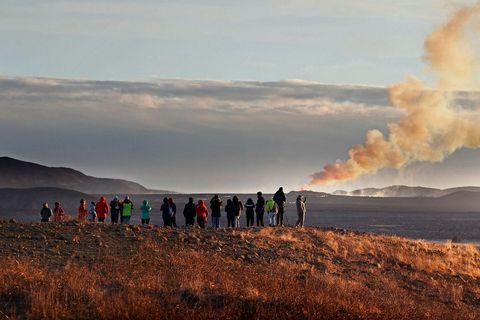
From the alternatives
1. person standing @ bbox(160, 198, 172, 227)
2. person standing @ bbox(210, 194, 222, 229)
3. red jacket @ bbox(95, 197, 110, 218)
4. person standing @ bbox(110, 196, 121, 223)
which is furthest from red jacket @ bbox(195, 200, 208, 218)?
red jacket @ bbox(95, 197, 110, 218)

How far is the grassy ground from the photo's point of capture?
19172mm

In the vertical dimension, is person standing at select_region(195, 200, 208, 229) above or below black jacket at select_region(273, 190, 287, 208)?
below

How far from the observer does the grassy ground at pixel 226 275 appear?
62.9ft

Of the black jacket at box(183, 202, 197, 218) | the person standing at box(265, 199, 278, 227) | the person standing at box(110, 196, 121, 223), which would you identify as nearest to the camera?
the black jacket at box(183, 202, 197, 218)

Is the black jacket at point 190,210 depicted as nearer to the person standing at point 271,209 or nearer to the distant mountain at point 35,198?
the person standing at point 271,209

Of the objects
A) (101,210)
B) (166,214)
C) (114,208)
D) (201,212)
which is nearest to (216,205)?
(201,212)

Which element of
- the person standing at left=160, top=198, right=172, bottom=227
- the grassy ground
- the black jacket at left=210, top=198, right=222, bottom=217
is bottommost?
the grassy ground

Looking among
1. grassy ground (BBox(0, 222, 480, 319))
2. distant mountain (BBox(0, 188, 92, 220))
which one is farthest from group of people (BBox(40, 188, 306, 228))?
distant mountain (BBox(0, 188, 92, 220))

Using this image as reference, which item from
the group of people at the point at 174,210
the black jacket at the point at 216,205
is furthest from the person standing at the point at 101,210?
the black jacket at the point at 216,205

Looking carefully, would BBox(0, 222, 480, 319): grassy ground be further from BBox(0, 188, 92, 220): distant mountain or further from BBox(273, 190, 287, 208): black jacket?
BBox(0, 188, 92, 220): distant mountain

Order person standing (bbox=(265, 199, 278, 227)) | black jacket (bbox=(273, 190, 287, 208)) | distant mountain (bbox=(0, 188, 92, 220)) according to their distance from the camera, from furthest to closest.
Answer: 1. distant mountain (bbox=(0, 188, 92, 220))
2. person standing (bbox=(265, 199, 278, 227))
3. black jacket (bbox=(273, 190, 287, 208))

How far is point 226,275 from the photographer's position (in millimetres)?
24734

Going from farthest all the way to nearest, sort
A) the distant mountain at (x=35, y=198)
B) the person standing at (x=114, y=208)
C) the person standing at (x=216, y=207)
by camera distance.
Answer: the distant mountain at (x=35, y=198) < the person standing at (x=114, y=208) < the person standing at (x=216, y=207)

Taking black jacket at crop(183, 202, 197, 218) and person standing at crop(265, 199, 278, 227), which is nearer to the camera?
black jacket at crop(183, 202, 197, 218)
